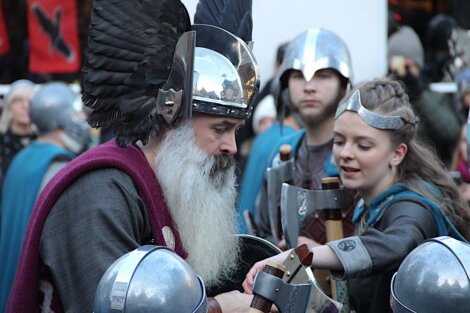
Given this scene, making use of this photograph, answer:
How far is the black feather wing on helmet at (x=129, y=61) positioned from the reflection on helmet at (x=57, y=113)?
12.9ft

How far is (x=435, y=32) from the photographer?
31.4 feet

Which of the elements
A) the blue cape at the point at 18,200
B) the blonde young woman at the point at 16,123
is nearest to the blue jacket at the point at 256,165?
the blue cape at the point at 18,200

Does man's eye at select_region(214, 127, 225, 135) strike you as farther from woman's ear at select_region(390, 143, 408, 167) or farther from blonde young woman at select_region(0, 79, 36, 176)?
blonde young woman at select_region(0, 79, 36, 176)

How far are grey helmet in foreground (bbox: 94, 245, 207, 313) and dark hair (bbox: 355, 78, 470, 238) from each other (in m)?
1.58

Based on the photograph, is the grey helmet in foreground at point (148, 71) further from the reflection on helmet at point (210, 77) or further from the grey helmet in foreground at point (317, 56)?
the grey helmet in foreground at point (317, 56)

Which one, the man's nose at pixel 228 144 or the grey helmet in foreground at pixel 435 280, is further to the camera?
the man's nose at pixel 228 144

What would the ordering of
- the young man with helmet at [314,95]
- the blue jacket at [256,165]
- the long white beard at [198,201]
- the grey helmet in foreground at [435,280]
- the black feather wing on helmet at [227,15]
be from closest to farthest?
the grey helmet in foreground at [435,280]
the long white beard at [198,201]
the black feather wing on helmet at [227,15]
the young man with helmet at [314,95]
the blue jacket at [256,165]

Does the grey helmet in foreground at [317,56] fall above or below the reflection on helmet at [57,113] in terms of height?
above

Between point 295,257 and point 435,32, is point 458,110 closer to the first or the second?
point 435,32

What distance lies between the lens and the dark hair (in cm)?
396

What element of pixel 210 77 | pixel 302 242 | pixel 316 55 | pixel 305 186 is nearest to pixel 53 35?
pixel 316 55

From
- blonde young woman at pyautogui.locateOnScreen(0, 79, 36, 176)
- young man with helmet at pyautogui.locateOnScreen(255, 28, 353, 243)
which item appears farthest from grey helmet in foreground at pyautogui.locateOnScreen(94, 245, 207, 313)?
blonde young woman at pyautogui.locateOnScreen(0, 79, 36, 176)

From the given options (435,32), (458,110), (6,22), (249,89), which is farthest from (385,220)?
(6,22)

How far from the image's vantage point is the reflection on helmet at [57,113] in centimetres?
745
